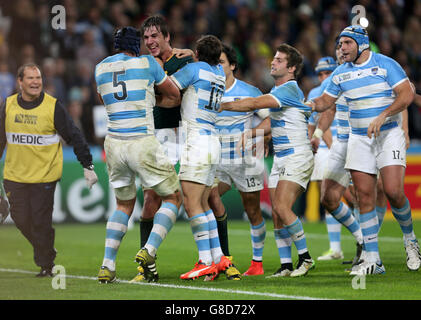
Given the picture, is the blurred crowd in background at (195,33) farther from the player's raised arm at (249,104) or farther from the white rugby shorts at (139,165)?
the white rugby shorts at (139,165)

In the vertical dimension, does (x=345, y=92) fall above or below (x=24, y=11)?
below

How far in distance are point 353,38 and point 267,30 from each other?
38.1 feet

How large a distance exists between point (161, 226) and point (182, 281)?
745mm

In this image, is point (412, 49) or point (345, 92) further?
point (412, 49)

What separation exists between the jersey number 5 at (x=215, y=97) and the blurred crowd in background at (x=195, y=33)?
16.2 ft

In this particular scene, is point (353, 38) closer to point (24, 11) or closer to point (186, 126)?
point (186, 126)

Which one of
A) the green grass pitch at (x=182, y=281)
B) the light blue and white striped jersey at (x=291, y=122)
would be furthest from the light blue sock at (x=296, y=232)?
Result: the light blue and white striped jersey at (x=291, y=122)

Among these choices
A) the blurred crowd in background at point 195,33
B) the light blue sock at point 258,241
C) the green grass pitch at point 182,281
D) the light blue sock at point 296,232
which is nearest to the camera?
the green grass pitch at point 182,281

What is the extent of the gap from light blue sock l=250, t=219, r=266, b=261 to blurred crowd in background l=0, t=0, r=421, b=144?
4760mm

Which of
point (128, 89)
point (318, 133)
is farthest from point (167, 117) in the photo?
point (318, 133)

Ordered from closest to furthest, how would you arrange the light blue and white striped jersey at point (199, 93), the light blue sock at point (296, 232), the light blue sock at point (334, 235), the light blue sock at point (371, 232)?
1. the light blue and white striped jersey at point (199, 93)
2. the light blue sock at point (296, 232)
3. the light blue sock at point (371, 232)
4. the light blue sock at point (334, 235)

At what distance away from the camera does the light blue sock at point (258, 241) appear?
29.6ft

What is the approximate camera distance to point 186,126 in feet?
26.8
